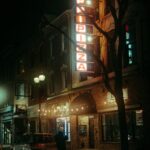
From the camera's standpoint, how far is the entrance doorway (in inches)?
1205

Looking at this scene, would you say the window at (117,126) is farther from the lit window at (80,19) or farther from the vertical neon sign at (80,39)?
the lit window at (80,19)

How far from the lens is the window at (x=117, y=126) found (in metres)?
23.4

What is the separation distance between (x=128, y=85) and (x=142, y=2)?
4825 mm

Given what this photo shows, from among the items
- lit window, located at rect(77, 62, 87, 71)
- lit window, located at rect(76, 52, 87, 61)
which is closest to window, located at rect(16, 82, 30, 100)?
lit window, located at rect(77, 62, 87, 71)

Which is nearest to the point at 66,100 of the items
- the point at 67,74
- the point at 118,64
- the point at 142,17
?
the point at 67,74

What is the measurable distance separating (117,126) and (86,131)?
5617mm

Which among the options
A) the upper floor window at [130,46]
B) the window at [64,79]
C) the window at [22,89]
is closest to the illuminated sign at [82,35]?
the upper floor window at [130,46]

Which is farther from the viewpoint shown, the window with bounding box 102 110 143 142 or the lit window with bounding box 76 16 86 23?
the lit window with bounding box 76 16 86 23

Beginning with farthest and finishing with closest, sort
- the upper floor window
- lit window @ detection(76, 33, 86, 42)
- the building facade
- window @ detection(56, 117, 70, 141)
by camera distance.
Answer: window @ detection(56, 117, 70, 141)
lit window @ detection(76, 33, 86, 42)
the upper floor window
the building facade

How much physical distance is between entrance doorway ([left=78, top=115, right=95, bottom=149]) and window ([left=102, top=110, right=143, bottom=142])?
304 cm

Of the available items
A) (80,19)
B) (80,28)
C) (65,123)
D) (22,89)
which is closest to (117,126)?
(80,28)

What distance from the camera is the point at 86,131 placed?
31.1m

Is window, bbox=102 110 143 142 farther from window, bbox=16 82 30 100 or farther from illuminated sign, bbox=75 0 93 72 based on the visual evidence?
window, bbox=16 82 30 100

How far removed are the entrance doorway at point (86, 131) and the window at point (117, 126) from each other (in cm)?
304
